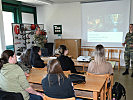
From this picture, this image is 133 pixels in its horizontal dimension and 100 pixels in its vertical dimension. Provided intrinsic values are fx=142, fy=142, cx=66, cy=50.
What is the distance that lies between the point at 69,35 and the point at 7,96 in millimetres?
5068

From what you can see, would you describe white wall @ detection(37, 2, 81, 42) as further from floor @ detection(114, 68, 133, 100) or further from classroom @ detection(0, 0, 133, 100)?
floor @ detection(114, 68, 133, 100)

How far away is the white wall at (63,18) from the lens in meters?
6.25

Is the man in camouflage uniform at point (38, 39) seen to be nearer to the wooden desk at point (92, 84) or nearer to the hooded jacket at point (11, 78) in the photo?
the wooden desk at point (92, 84)

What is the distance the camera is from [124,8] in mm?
5422

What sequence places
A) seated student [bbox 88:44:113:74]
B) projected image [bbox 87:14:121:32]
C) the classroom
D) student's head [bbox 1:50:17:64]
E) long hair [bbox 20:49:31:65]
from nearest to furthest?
student's head [bbox 1:50:17:64] → seated student [bbox 88:44:113:74] → long hair [bbox 20:49:31:65] → the classroom → projected image [bbox 87:14:121:32]

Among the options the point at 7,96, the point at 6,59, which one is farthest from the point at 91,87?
the point at 6,59

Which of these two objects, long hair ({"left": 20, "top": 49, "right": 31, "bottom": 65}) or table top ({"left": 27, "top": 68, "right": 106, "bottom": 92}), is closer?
table top ({"left": 27, "top": 68, "right": 106, "bottom": 92})

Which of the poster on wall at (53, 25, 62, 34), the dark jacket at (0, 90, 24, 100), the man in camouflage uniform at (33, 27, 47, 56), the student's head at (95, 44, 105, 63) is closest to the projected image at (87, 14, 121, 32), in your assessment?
the poster on wall at (53, 25, 62, 34)

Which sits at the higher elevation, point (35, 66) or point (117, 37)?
point (117, 37)

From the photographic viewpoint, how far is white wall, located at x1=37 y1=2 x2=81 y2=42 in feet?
20.5

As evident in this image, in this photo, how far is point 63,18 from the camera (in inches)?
255

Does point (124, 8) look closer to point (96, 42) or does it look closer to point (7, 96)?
point (96, 42)

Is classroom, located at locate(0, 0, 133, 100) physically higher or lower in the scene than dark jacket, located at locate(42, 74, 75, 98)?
higher

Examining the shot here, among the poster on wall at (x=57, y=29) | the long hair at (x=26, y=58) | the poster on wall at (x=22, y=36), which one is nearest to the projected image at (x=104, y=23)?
the poster on wall at (x=57, y=29)
